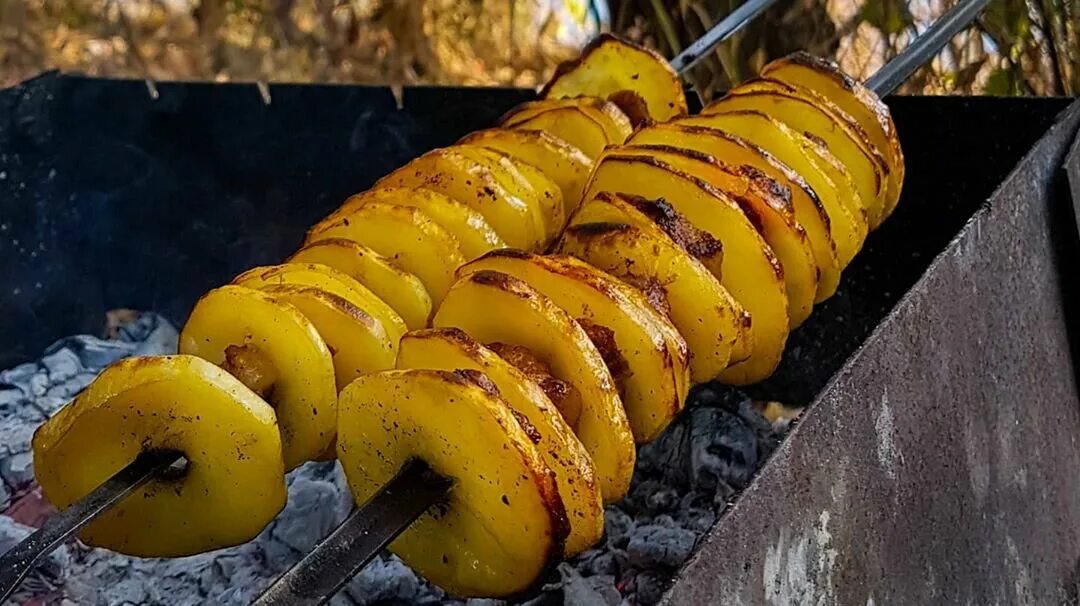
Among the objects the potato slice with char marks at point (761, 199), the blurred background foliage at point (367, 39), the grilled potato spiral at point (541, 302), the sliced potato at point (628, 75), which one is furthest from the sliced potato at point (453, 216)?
the blurred background foliage at point (367, 39)

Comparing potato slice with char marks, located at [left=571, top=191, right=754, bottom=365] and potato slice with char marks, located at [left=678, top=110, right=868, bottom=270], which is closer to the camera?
potato slice with char marks, located at [left=571, top=191, right=754, bottom=365]

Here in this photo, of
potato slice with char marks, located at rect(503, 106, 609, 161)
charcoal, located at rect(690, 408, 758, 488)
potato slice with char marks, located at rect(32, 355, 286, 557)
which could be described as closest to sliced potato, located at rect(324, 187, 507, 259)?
potato slice with char marks, located at rect(503, 106, 609, 161)

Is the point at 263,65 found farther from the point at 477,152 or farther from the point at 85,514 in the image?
the point at 85,514

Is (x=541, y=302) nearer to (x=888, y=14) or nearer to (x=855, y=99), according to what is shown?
(x=855, y=99)

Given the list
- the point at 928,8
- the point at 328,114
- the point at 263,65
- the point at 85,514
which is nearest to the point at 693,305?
the point at 85,514

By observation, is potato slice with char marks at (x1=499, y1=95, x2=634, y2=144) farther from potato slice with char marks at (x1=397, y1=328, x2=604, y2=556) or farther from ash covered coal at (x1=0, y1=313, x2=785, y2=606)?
potato slice with char marks at (x1=397, y1=328, x2=604, y2=556)

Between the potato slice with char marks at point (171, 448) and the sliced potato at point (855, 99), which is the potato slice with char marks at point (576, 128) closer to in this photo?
the sliced potato at point (855, 99)

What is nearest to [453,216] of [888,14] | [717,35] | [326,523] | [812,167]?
[812,167]
